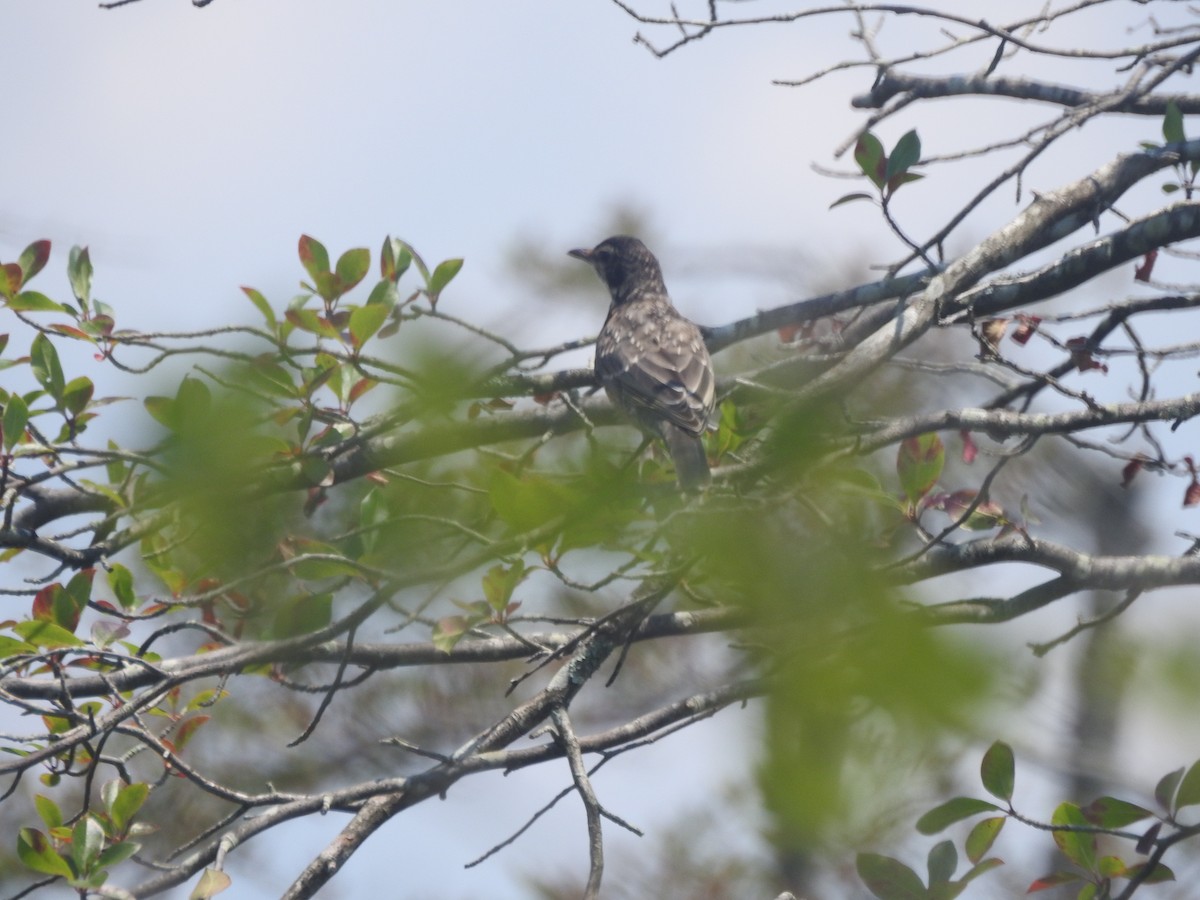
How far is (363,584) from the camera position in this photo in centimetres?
192

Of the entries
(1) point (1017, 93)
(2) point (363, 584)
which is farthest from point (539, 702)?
(1) point (1017, 93)

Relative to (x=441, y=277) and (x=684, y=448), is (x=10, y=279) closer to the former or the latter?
(x=441, y=277)

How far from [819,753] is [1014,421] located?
229 centimetres

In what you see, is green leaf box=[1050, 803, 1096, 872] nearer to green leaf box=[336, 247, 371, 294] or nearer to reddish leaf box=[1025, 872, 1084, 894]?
reddish leaf box=[1025, 872, 1084, 894]

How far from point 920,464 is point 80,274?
2.78m

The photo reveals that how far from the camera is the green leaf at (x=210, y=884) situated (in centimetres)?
233

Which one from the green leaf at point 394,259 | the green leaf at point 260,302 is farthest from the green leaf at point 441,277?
the green leaf at point 260,302

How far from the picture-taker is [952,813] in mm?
2443

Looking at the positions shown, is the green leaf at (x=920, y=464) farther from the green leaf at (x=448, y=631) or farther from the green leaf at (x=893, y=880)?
the green leaf at (x=448, y=631)

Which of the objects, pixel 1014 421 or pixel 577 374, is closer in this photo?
pixel 1014 421

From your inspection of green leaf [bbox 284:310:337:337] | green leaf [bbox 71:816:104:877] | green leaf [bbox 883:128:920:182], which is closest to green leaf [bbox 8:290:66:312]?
green leaf [bbox 284:310:337:337]

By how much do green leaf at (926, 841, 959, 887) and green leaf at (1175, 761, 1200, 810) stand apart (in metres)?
0.46

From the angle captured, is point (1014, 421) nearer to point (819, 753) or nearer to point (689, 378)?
point (689, 378)

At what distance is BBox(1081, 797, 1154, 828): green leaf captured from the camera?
8.16ft
